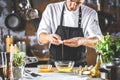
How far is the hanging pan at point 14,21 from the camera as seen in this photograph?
4.17 meters

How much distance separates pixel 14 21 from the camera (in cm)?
420

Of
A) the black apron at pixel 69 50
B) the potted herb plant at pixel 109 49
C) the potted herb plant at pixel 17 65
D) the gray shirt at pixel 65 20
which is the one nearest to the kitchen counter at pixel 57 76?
the potted herb plant at pixel 17 65

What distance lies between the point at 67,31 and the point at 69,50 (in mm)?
284

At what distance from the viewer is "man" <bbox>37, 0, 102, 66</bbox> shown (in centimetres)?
420

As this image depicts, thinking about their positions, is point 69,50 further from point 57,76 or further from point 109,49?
point 109,49

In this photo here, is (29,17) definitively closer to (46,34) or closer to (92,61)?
(46,34)

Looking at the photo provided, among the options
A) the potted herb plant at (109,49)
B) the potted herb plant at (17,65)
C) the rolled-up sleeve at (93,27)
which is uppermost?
the rolled-up sleeve at (93,27)

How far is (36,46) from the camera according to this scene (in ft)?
13.9

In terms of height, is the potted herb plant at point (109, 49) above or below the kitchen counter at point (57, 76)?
above

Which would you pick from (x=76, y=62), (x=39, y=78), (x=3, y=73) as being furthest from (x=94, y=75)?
(x=76, y=62)

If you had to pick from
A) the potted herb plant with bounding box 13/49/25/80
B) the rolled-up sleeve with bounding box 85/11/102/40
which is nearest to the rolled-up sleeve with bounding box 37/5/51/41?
the rolled-up sleeve with bounding box 85/11/102/40

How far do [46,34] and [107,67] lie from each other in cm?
215

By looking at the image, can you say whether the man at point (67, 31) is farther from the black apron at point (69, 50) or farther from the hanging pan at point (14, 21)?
the hanging pan at point (14, 21)

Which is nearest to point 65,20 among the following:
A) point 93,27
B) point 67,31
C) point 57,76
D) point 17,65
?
point 67,31
